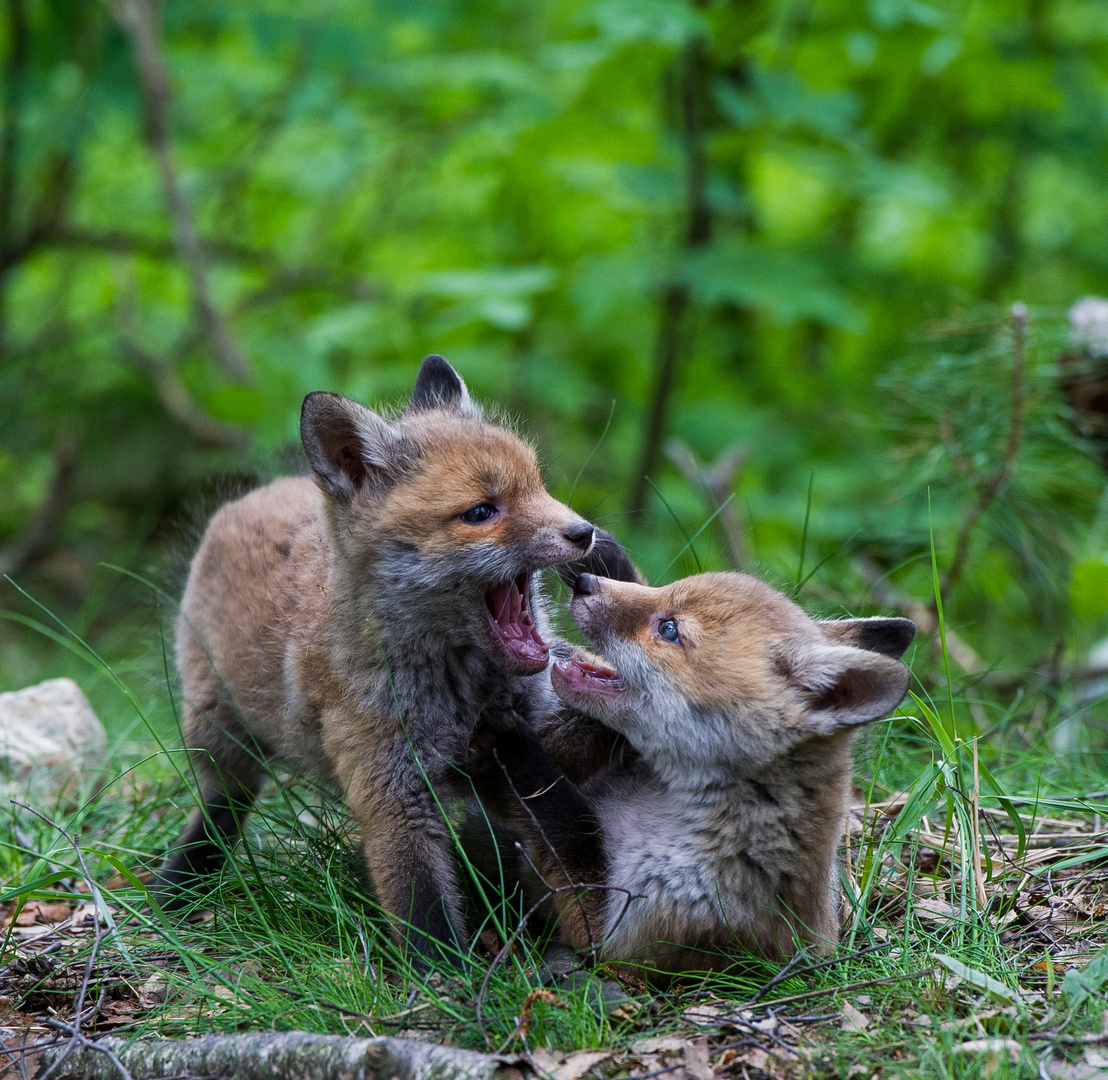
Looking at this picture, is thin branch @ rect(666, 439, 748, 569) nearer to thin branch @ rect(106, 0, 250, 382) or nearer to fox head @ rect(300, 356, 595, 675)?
fox head @ rect(300, 356, 595, 675)

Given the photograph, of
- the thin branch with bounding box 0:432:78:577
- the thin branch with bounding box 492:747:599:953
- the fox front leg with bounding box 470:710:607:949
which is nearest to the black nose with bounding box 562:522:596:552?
the fox front leg with bounding box 470:710:607:949

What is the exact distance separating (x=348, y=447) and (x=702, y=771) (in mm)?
1713

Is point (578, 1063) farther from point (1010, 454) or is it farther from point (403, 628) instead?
point (1010, 454)

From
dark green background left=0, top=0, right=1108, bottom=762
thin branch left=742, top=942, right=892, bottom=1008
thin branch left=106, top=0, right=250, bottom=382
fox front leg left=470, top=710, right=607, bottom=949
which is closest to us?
thin branch left=742, top=942, right=892, bottom=1008

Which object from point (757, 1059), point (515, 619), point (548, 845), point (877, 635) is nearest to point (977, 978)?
point (757, 1059)

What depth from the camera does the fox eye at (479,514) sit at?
380 cm

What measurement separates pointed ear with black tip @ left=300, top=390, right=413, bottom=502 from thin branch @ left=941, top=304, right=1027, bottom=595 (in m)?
3.17

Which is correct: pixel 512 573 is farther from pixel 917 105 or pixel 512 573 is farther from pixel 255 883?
pixel 917 105

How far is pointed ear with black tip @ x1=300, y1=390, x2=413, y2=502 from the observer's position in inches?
149

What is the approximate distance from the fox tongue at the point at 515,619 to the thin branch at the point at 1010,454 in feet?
8.91

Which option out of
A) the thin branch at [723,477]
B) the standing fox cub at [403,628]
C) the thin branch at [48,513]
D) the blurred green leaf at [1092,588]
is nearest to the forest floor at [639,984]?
the standing fox cub at [403,628]

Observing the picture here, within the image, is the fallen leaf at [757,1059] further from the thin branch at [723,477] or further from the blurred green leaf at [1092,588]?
the thin branch at [723,477]

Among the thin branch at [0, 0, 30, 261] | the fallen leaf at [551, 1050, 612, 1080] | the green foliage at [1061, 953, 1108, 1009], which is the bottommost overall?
the fallen leaf at [551, 1050, 612, 1080]

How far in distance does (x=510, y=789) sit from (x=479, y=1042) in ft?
2.86
